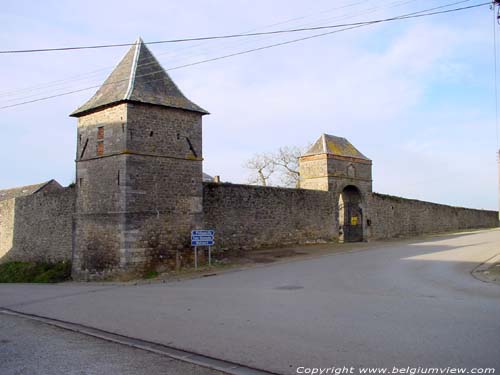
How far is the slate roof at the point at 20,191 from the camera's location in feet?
144

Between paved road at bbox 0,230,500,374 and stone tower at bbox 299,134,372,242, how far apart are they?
12.2 m

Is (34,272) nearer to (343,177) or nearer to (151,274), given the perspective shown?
(151,274)

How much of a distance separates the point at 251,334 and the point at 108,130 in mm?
13039

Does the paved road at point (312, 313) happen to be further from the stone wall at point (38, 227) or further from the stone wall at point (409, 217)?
the stone wall at point (409, 217)

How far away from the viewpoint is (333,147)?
2961 centimetres

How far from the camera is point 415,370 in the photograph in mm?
5609

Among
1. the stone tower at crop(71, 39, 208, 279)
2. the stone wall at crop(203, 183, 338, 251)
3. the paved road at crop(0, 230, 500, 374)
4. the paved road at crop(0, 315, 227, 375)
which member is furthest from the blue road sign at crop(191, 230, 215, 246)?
the paved road at crop(0, 315, 227, 375)

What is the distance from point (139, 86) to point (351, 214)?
16.7 m

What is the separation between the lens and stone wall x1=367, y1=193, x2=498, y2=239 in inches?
1249

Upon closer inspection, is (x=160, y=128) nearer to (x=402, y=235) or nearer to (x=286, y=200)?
(x=286, y=200)

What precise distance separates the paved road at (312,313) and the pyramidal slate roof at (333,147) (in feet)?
42.4

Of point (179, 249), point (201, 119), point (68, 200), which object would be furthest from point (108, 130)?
point (68, 200)

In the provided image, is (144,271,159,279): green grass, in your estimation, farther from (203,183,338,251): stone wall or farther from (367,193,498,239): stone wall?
(367,193,498,239): stone wall

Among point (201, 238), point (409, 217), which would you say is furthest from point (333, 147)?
point (201, 238)
